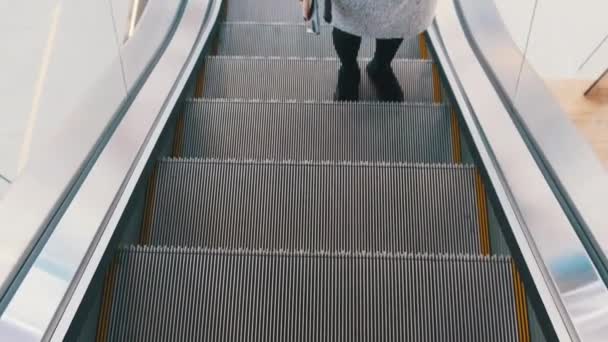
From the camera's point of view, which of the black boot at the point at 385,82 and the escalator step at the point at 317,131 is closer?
the escalator step at the point at 317,131

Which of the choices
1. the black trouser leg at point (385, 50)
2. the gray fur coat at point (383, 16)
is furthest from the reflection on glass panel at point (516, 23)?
the black trouser leg at point (385, 50)

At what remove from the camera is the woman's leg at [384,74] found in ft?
12.0

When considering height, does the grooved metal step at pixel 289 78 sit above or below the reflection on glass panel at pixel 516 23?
below

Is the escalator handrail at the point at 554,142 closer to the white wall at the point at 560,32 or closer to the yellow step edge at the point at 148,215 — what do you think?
the white wall at the point at 560,32

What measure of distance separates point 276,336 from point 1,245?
94cm

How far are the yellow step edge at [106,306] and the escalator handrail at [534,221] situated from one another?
56.3 inches

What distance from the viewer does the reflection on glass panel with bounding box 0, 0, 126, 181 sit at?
1979 mm

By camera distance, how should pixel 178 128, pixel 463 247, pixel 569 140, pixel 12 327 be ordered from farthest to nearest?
pixel 178 128 → pixel 463 247 → pixel 569 140 → pixel 12 327

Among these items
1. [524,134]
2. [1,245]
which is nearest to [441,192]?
[524,134]

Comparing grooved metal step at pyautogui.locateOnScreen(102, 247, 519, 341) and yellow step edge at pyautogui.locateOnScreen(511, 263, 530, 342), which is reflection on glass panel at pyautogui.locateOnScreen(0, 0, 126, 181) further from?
yellow step edge at pyautogui.locateOnScreen(511, 263, 530, 342)

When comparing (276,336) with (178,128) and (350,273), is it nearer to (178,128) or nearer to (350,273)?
(350,273)

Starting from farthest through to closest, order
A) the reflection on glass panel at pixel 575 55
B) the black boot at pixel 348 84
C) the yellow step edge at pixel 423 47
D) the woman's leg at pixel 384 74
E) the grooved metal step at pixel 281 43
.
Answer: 1. the grooved metal step at pixel 281 43
2. the yellow step edge at pixel 423 47
3. the black boot at pixel 348 84
4. the woman's leg at pixel 384 74
5. the reflection on glass panel at pixel 575 55

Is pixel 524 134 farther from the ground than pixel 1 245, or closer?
closer

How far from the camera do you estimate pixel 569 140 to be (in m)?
2.30
